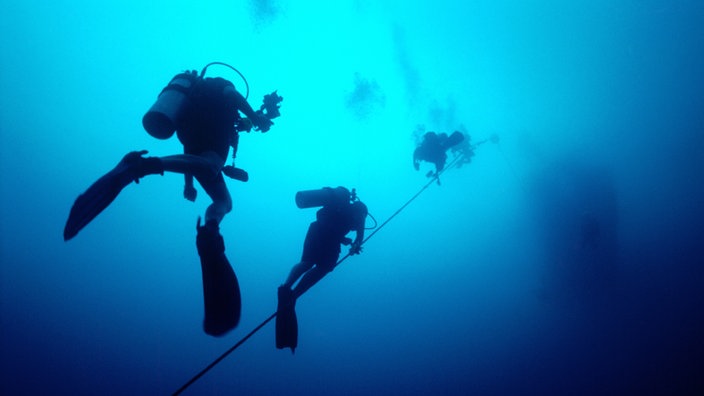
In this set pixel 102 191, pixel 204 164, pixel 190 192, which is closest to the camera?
pixel 102 191

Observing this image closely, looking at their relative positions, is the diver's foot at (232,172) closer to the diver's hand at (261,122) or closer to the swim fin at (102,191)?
the diver's hand at (261,122)

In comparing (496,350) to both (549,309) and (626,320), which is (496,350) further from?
(626,320)

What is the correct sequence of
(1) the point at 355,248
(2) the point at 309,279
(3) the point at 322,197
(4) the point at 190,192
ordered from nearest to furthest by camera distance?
(4) the point at 190,192, (2) the point at 309,279, (3) the point at 322,197, (1) the point at 355,248

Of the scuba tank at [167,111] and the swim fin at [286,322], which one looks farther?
the swim fin at [286,322]

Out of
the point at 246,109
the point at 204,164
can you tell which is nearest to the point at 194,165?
the point at 204,164

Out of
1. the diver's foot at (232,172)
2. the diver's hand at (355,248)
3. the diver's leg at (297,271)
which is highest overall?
the diver's hand at (355,248)

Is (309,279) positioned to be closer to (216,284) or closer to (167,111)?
(216,284)

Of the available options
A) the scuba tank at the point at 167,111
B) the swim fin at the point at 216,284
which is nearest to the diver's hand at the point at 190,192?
the scuba tank at the point at 167,111

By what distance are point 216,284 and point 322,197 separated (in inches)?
104

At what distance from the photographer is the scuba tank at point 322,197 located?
4660 mm

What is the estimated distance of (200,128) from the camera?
3131 millimetres

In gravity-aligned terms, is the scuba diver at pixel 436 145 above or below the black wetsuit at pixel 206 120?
above

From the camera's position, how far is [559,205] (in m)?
43.2

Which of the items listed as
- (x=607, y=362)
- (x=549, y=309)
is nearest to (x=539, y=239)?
(x=549, y=309)
